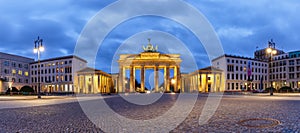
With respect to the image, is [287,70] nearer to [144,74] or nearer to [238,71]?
[238,71]

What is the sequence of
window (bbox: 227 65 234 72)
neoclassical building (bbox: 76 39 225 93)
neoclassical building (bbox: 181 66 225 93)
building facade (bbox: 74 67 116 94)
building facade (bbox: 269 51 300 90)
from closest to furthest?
building facade (bbox: 74 67 116 94) < neoclassical building (bbox: 76 39 225 93) < neoclassical building (bbox: 181 66 225 93) < building facade (bbox: 269 51 300 90) < window (bbox: 227 65 234 72)

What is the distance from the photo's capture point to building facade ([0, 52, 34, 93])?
111 m

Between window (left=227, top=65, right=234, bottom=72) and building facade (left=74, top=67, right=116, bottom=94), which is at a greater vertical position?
window (left=227, top=65, right=234, bottom=72)

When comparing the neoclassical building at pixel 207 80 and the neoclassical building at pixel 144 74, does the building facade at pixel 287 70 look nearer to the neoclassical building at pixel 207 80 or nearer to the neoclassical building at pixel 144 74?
the neoclassical building at pixel 207 80

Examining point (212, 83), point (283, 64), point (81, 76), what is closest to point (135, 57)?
point (81, 76)

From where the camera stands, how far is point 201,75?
105 meters

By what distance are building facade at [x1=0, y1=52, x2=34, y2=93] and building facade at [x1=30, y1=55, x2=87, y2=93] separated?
321cm

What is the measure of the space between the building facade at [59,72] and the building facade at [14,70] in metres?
3.21

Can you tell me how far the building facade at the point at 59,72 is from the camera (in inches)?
4663

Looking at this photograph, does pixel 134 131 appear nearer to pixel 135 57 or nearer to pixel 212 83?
pixel 135 57

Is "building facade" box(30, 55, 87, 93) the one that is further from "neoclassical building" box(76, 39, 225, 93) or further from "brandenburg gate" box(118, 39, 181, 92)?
"brandenburg gate" box(118, 39, 181, 92)

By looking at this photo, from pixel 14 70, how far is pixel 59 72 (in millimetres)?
19156

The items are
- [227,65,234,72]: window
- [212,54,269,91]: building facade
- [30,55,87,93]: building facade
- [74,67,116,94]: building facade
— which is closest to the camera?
[74,67,116,94]: building facade

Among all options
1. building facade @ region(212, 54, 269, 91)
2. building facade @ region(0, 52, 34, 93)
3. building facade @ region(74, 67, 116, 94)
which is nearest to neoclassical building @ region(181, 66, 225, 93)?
building facade @ region(212, 54, 269, 91)
